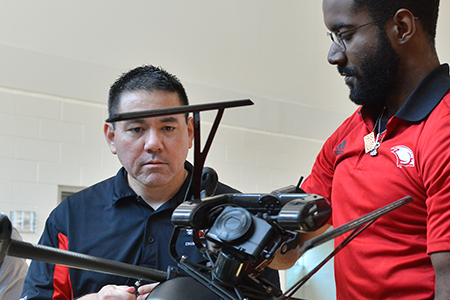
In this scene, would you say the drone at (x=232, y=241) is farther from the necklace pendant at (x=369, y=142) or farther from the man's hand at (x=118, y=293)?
the necklace pendant at (x=369, y=142)

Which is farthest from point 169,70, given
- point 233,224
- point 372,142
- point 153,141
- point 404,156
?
point 233,224

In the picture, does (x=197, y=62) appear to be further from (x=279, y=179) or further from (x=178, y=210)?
(x=178, y=210)

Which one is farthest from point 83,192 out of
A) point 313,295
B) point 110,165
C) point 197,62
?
point 313,295

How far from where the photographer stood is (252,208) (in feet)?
2.52

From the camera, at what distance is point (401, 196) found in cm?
110

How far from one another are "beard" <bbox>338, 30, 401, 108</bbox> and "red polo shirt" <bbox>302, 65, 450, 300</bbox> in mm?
70

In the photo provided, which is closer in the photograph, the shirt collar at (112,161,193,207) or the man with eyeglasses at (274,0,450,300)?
the man with eyeglasses at (274,0,450,300)

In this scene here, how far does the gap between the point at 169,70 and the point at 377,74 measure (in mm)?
3045

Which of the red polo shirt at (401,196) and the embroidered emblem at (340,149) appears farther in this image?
the embroidered emblem at (340,149)

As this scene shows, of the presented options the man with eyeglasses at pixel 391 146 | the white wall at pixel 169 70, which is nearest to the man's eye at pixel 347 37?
the man with eyeglasses at pixel 391 146

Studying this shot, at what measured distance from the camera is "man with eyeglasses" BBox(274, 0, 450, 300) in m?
1.06

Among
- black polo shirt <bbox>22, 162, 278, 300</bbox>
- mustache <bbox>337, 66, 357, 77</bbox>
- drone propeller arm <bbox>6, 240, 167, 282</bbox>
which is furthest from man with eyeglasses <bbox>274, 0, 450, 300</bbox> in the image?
drone propeller arm <bbox>6, 240, 167, 282</bbox>

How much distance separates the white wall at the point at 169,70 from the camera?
3.52 m

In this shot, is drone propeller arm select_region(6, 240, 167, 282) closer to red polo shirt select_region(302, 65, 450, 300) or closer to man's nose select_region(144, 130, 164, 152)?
red polo shirt select_region(302, 65, 450, 300)
